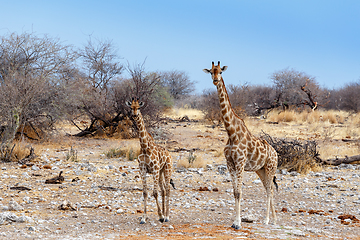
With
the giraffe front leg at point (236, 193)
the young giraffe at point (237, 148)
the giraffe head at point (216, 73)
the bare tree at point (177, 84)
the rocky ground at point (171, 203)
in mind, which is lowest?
the rocky ground at point (171, 203)

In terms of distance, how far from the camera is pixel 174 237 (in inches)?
206

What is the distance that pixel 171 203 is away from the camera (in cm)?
759

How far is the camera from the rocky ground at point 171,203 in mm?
5582

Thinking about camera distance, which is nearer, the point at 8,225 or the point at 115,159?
the point at 8,225

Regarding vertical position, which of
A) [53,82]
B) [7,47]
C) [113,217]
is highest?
[7,47]

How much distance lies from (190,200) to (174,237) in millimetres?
2639

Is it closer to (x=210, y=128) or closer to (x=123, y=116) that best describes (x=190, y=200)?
(x=123, y=116)

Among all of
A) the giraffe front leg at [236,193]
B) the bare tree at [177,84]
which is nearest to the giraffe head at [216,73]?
the giraffe front leg at [236,193]

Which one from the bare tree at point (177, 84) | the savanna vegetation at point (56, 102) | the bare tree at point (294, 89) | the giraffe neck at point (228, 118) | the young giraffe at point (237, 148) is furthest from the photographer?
the bare tree at point (177, 84)

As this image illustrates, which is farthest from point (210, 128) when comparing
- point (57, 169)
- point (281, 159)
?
point (57, 169)

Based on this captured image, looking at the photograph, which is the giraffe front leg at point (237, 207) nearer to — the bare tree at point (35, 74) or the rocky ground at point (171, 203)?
the rocky ground at point (171, 203)

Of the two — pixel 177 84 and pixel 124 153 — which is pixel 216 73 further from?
pixel 177 84

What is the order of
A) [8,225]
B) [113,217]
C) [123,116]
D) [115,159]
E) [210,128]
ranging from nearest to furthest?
[8,225], [113,217], [115,159], [123,116], [210,128]

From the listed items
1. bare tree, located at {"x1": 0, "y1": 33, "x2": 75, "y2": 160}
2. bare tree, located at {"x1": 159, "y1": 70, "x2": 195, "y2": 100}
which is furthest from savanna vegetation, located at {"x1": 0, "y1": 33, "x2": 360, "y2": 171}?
bare tree, located at {"x1": 159, "y1": 70, "x2": 195, "y2": 100}
